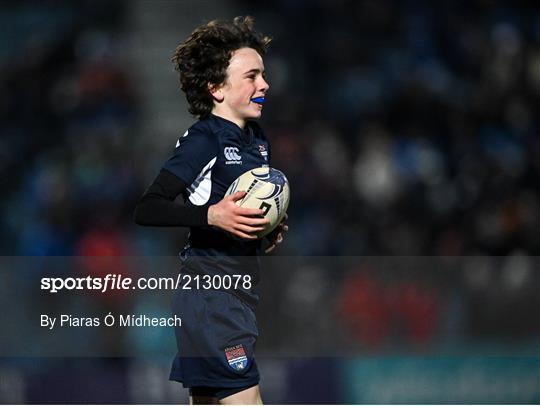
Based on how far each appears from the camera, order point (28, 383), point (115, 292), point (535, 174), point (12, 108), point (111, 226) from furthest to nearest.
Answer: point (12, 108), point (535, 174), point (111, 226), point (115, 292), point (28, 383)

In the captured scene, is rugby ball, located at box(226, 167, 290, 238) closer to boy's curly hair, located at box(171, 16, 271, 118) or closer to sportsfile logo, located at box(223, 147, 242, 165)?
sportsfile logo, located at box(223, 147, 242, 165)

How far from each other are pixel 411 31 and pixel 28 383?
4.64 metres

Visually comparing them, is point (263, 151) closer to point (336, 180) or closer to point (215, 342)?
point (215, 342)

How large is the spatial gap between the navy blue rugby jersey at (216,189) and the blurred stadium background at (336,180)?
249 centimetres

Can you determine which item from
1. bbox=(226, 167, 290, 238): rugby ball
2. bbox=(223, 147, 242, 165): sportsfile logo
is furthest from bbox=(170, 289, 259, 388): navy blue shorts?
bbox=(223, 147, 242, 165): sportsfile logo

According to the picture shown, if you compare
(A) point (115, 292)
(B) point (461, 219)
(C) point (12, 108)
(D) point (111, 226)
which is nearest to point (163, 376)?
(A) point (115, 292)

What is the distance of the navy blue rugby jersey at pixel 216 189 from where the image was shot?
11.9ft

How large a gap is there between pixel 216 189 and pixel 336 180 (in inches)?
156

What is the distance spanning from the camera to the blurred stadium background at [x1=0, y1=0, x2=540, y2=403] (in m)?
6.14

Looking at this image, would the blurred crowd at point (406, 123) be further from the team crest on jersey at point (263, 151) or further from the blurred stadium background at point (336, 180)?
the team crest on jersey at point (263, 151)

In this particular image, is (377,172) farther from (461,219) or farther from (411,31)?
(411,31)

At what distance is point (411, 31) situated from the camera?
875 cm

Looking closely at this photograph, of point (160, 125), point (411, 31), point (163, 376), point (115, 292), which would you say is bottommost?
point (163, 376)

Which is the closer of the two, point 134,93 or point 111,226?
point 111,226
